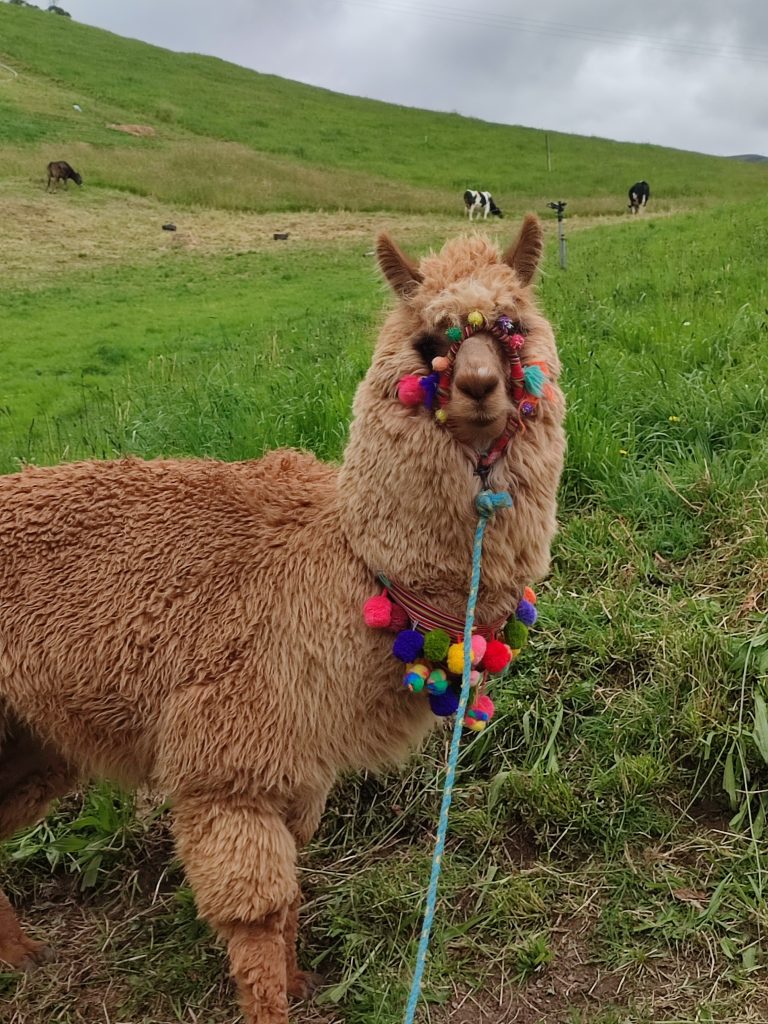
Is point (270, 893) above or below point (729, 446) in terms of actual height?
below

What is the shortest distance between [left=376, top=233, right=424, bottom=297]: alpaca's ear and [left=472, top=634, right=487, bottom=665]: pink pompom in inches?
35.4

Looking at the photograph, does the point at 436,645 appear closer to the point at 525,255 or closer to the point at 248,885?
the point at 248,885

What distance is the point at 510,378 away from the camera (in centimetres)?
191

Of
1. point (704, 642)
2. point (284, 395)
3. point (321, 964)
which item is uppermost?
point (284, 395)

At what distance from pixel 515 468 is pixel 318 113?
2358 inches

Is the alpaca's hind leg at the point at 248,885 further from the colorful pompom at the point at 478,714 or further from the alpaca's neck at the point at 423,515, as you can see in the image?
the alpaca's neck at the point at 423,515

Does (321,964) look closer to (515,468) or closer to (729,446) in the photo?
(515,468)

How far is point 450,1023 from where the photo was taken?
89.7 inches

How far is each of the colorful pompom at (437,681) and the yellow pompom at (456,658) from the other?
0.04 m

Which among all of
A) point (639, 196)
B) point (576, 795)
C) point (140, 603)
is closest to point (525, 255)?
point (140, 603)

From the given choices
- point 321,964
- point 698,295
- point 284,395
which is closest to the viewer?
point 321,964

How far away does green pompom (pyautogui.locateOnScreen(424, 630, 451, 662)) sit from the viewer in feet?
6.46

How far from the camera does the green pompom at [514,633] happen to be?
7.04ft

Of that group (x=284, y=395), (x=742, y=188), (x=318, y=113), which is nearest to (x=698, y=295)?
(x=284, y=395)
